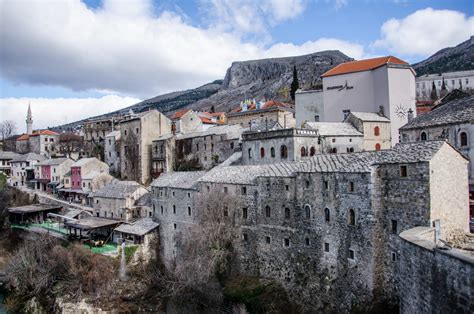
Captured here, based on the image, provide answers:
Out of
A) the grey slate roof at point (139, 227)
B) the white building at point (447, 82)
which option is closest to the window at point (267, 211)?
the grey slate roof at point (139, 227)

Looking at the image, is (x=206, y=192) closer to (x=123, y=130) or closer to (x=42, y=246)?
(x=42, y=246)

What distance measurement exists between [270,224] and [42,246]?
85.1 ft

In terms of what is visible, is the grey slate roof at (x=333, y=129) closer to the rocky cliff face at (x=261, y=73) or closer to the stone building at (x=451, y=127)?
the stone building at (x=451, y=127)

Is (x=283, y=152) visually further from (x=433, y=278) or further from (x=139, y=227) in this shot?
(x=433, y=278)

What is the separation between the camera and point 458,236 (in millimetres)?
19203

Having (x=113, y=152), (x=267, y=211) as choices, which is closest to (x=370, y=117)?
(x=267, y=211)

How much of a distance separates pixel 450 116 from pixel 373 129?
9.91 metres

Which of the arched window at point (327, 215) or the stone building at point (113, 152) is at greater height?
the stone building at point (113, 152)

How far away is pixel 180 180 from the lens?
122 feet

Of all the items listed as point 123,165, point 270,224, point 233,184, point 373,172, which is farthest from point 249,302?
point 123,165

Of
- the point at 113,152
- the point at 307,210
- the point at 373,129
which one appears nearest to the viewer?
the point at 307,210

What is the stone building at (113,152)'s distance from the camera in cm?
6084

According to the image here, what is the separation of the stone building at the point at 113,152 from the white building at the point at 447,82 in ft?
244

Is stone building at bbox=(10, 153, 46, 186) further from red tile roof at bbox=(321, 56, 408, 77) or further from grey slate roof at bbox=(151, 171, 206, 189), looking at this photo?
red tile roof at bbox=(321, 56, 408, 77)
